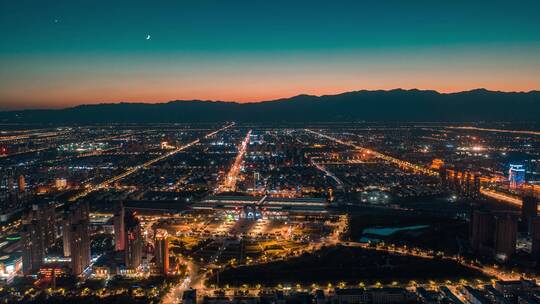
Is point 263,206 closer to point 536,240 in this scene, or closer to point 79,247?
point 79,247

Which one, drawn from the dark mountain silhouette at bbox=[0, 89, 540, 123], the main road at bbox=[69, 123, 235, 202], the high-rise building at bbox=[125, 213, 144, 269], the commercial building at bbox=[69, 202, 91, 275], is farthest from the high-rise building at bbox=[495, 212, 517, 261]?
the dark mountain silhouette at bbox=[0, 89, 540, 123]

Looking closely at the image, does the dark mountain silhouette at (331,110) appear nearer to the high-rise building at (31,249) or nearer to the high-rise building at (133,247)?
the high-rise building at (133,247)

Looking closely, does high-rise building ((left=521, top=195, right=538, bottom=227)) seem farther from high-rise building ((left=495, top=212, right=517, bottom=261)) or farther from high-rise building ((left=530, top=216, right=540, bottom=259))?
high-rise building ((left=495, top=212, right=517, bottom=261))

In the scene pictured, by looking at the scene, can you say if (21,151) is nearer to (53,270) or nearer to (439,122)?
(53,270)

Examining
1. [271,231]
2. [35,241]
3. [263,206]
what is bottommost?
[271,231]

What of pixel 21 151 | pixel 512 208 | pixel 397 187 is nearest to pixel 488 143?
pixel 397 187

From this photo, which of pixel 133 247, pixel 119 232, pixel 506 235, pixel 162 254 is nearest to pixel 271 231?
pixel 162 254
